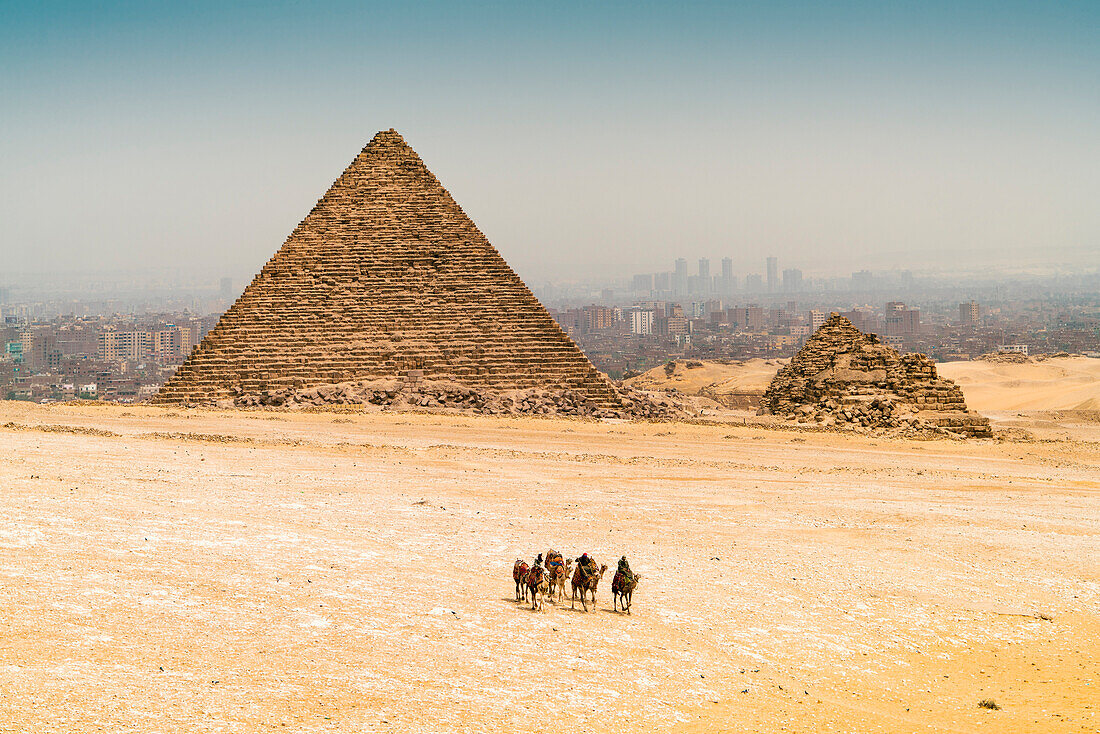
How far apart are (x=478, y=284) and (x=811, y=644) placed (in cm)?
2127

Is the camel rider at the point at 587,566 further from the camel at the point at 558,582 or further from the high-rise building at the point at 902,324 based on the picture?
the high-rise building at the point at 902,324

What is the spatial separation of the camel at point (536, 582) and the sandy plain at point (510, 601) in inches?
5.5

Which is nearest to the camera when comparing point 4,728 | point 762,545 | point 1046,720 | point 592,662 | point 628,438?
point 4,728

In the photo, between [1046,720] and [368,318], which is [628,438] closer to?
[368,318]

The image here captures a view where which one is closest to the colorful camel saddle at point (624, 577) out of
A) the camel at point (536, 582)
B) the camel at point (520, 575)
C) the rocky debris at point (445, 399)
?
the camel at point (536, 582)

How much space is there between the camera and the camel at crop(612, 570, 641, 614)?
23.6ft

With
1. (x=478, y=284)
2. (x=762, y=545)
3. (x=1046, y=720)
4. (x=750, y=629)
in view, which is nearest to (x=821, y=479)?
(x=762, y=545)

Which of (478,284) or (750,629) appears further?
(478,284)

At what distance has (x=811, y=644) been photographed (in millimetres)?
6941

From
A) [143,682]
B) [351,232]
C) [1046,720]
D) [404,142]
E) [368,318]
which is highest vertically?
[404,142]

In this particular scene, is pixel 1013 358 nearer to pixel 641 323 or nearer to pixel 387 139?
pixel 387 139

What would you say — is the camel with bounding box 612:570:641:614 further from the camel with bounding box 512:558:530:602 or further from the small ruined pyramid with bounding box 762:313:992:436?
the small ruined pyramid with bounding box 762:313:992:436

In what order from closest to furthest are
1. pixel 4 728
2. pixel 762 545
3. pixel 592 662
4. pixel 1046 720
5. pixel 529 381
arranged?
pixel 4 728, pixel 1046 720, pixel 592 662, pixel 762 545, pixel 529 381

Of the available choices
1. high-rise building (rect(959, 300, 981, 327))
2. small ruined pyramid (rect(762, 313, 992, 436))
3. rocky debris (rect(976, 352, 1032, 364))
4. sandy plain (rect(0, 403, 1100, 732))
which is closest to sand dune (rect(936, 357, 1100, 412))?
rocky debris (rect(976, 352, 1032, 364))
